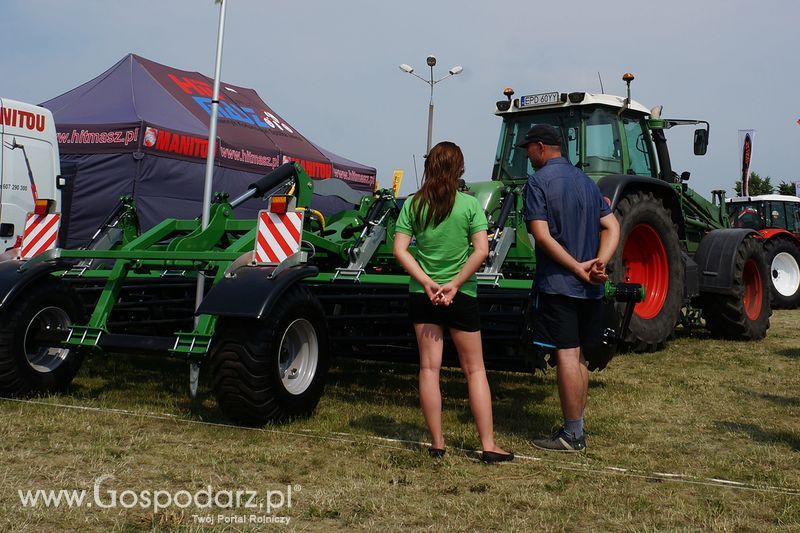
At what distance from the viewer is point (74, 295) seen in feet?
17.5

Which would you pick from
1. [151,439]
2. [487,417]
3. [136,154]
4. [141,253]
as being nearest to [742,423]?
[487,417]

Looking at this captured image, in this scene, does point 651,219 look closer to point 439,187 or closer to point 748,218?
point 439,187

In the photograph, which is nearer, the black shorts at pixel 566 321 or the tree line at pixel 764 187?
the black shorts at pixel 566 321

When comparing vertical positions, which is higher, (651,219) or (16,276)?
(651,219)

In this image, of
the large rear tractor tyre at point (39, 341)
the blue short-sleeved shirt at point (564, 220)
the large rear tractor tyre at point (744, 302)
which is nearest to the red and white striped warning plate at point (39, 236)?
the large rear tractor tyre at point (39, 341)

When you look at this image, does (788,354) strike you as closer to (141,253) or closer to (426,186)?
(426,186)

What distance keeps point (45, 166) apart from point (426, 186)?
5.91 m

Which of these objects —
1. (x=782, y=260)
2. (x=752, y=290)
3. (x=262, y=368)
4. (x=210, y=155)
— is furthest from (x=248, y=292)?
(x=782, y=260)

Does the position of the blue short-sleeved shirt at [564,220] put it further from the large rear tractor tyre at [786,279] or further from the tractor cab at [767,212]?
the tractor cab at [767,212]

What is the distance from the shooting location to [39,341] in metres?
5.17

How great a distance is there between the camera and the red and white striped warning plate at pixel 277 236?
4754 millimetres

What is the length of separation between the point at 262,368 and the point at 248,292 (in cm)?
43

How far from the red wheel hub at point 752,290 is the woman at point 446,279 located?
21.9 ft

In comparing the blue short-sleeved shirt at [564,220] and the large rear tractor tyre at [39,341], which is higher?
the blue short-sleeved shirt at [564,220]
